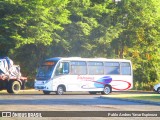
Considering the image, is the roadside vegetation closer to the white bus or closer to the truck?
the truck

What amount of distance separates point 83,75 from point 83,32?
1029cm

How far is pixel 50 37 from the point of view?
43625mm

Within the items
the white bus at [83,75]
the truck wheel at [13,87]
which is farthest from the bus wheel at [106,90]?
the truck wheel at [13,87]

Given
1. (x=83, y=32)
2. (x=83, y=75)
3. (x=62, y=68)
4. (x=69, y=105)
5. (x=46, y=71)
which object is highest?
(x=83, y=32)

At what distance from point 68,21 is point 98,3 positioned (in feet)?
27.1

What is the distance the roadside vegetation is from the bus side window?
7.33 metres

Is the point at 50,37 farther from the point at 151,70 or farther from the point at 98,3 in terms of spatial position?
the point at 151,70

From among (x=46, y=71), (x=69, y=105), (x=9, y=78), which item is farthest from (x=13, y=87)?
(x=69, y=105)

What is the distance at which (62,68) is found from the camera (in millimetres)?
34656

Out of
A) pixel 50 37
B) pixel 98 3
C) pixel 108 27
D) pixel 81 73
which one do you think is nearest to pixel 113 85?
pixel 81 73

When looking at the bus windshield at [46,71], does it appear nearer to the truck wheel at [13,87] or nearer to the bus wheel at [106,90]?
the truck wheel at [13,87]

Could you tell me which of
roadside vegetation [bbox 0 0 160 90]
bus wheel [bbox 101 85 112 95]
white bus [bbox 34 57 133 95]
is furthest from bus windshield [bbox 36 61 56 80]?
roadside vegetation [bbox 0 0 160 90]

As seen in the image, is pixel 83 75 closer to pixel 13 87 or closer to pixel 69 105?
pixel 13 87

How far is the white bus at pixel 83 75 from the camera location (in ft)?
112
